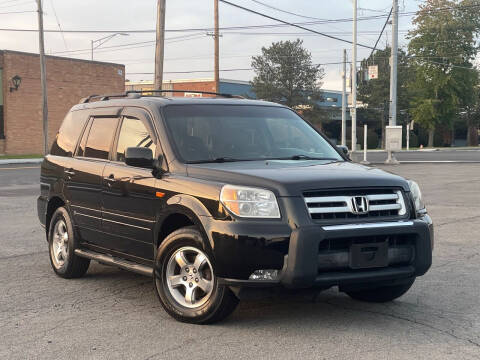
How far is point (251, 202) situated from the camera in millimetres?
4898

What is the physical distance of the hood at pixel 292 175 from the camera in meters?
4.90

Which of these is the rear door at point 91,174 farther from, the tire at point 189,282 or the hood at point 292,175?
the hood at point 292,175

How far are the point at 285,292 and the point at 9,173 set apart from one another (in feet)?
69.2

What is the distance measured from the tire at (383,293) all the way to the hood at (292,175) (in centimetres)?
96

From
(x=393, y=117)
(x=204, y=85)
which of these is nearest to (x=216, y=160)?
(x=393, y=117)

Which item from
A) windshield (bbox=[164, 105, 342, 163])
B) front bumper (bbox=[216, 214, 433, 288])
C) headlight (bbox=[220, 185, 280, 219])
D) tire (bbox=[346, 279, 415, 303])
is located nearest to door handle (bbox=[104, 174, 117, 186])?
windshield (bbox=[164, 105, 342, 163])

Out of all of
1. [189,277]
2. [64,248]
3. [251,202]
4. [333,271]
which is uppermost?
[251,202]

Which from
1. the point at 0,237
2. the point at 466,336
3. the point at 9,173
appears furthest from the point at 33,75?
the point at 466,336

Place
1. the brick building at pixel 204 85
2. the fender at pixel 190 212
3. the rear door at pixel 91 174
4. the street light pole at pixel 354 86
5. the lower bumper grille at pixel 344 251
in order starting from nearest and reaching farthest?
the lower bumper grille at pixel 344 251
the fender at pixel 190 212
the rear door at pixel 91 174
the street light pole at pixel 354 86
the brick building at pixel 204 85

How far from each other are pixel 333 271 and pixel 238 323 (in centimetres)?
89

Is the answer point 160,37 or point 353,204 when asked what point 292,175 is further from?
point 160,37

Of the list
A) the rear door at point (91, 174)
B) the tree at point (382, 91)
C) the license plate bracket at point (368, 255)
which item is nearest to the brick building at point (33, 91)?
the rear door at point (91, 174)

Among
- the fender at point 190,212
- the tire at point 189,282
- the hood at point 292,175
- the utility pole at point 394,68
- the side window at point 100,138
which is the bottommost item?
the tire at point 189,282

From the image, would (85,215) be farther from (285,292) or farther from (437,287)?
(437,287)
